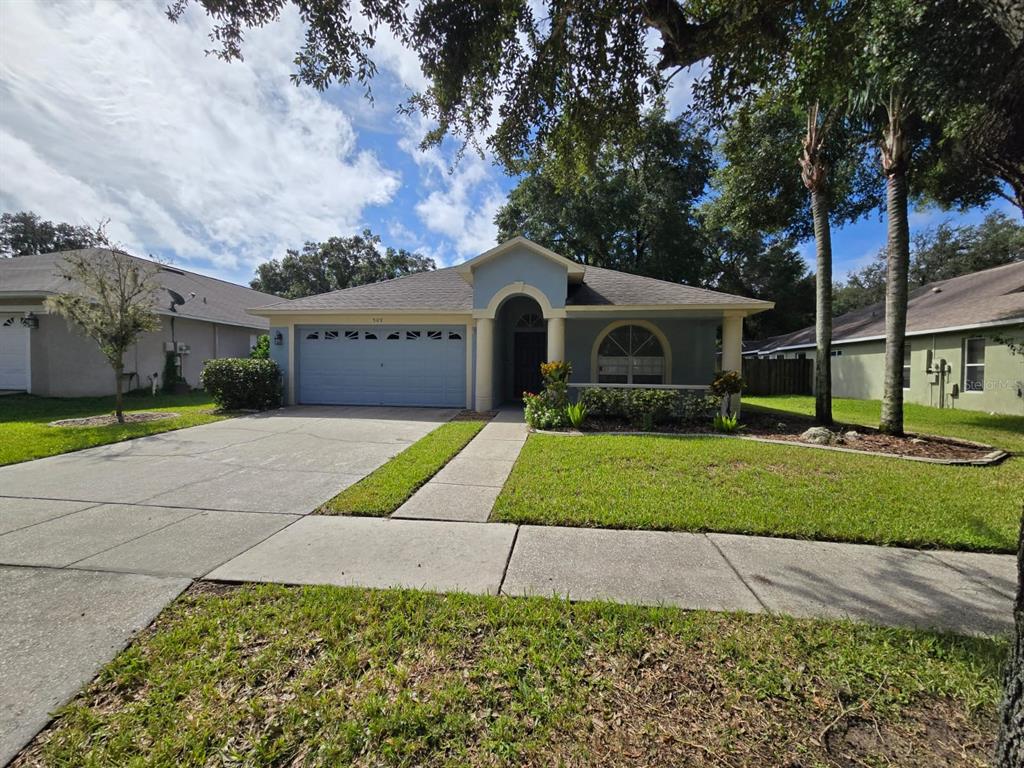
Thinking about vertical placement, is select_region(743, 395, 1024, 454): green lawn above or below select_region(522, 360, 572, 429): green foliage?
below

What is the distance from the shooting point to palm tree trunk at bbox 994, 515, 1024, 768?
4.92 ft

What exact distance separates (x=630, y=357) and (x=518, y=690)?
456 inches

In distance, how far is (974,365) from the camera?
42.7ft

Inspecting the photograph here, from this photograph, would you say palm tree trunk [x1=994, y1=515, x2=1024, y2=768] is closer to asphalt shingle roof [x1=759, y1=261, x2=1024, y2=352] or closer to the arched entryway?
the arched entryway

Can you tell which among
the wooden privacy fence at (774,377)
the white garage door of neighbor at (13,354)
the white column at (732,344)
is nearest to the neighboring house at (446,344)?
the white column at (732,344)

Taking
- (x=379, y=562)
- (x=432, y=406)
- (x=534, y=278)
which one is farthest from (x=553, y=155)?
(x=432, y=406)

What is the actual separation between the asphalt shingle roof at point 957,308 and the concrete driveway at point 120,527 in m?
17.2

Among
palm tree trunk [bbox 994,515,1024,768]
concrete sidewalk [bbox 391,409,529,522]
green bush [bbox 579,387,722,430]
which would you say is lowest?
concrete sidewalk [bbox 391,409,529,522]

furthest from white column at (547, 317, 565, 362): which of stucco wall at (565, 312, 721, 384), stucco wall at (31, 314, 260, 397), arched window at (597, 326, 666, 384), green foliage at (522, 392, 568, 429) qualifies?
stucco wall at (31, 314, 260, 397)

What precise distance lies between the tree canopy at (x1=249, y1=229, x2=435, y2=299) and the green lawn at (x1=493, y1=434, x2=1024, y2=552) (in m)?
37.1

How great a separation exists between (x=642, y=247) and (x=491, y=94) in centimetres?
2197

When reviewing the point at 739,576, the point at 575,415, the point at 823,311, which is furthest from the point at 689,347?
the point at 739,576

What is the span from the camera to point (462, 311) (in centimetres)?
1159

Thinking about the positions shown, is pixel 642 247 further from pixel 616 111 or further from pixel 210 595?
pixel 210 595
